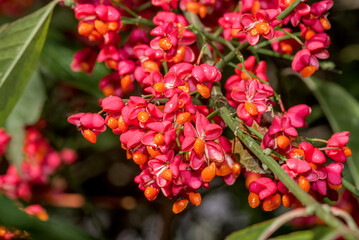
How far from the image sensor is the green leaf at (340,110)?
125 centimetres

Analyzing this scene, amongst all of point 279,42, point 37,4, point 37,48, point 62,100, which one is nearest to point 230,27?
point 279,42

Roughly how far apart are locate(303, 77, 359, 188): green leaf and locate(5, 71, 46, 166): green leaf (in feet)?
3.01

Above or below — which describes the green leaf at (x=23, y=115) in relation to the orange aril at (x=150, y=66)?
below

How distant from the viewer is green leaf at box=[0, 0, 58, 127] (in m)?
1.03

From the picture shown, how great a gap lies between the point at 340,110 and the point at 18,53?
35.7 inches

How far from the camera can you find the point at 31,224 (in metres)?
0.82

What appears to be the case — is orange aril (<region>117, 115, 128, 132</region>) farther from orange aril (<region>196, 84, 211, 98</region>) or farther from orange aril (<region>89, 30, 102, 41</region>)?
orange aril (<region>89, 30, 102, 41</region>)

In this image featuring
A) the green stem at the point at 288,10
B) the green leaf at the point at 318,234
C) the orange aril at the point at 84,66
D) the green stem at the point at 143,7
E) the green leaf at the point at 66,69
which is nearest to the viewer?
the green leaf at the point at 318,234

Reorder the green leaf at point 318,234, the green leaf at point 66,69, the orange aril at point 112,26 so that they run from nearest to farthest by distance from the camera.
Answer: the green leaf at point 318,234
the orange aril at point 112,26
the green leaf at point 66,69

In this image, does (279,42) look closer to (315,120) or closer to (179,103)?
(179,103)

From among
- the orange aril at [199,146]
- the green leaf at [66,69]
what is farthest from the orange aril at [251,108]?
the green leaf at [66,69]

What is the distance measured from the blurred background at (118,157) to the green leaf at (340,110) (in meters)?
0.02

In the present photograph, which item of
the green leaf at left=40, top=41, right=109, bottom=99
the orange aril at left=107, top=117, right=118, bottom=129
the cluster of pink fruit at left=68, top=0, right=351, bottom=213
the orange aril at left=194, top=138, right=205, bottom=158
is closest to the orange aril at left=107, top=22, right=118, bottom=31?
the cluster of pink fruit at left=68, top=0, right=351, bottom=213

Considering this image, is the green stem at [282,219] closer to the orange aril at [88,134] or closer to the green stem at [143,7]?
the orange aril at [88,134]
